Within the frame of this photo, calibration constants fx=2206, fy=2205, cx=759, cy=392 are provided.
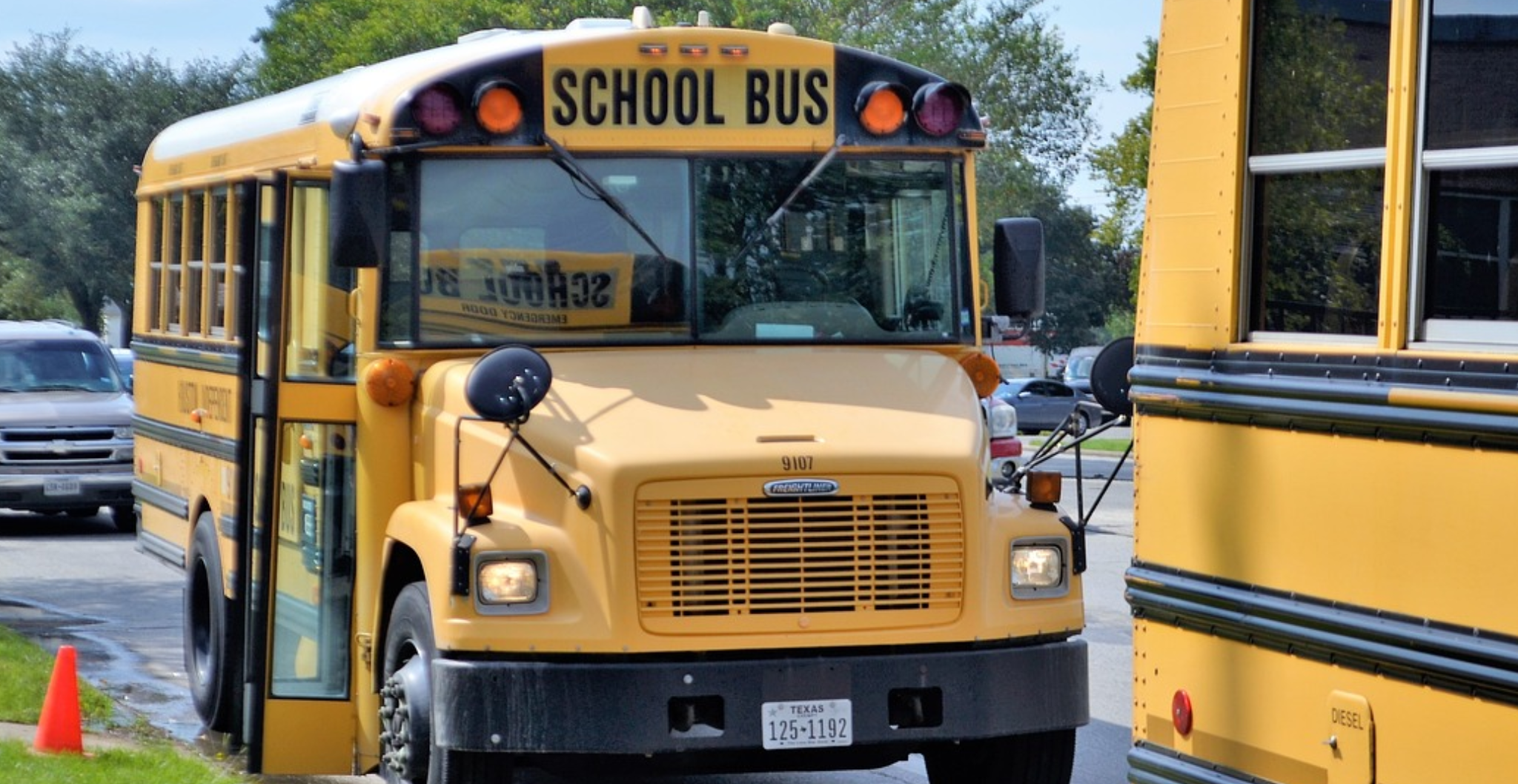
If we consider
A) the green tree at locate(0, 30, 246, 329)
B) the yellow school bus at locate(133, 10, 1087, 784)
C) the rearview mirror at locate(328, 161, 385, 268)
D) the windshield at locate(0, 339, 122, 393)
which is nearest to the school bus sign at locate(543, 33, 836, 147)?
the yellow school bus at locate(133, 10, 1087, 784)

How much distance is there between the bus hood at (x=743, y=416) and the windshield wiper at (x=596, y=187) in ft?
1.16

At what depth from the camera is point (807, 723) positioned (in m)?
6.09

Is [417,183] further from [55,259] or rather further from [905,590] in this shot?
[55,259]

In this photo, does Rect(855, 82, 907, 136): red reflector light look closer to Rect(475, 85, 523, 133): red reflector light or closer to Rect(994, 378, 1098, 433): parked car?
Rect(475, 85, 523, 133): red reflector light

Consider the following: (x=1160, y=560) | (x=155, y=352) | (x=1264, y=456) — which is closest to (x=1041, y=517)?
(x=1160, y=560)

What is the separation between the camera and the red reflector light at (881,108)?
23.6ft

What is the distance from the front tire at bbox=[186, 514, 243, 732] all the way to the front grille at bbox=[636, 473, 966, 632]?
2867mm

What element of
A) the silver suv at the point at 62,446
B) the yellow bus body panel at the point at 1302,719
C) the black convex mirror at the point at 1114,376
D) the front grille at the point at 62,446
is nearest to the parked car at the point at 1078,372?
the silver suv at the point at 62,446

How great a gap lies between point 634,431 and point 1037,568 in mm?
1241

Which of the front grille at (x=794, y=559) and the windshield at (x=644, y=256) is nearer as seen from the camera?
the front grille at (x=794, y=559)

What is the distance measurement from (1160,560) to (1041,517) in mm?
1591

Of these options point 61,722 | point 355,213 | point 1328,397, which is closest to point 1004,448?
point 355,213

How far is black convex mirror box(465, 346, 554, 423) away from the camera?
6090mm

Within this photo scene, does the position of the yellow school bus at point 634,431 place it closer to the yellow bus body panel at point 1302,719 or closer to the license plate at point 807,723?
the license plate at point 807,723
